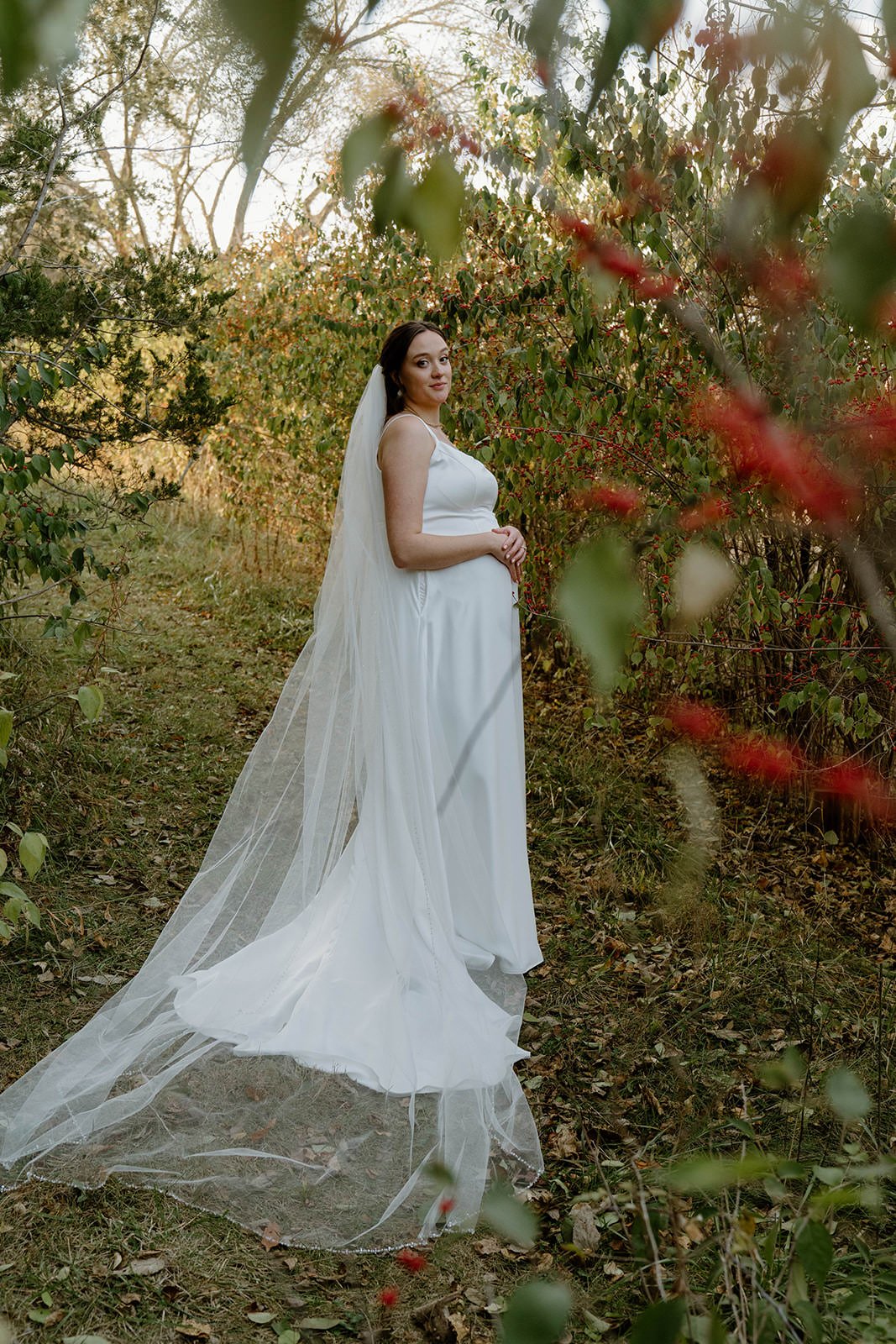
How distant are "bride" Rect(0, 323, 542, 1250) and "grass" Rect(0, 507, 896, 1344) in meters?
0.16

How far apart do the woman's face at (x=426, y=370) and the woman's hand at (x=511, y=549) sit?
44cm

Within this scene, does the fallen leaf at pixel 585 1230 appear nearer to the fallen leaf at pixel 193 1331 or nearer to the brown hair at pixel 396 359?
the fallen leaf at pixel 193 1331

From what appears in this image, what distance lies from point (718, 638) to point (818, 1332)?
3.73 metres

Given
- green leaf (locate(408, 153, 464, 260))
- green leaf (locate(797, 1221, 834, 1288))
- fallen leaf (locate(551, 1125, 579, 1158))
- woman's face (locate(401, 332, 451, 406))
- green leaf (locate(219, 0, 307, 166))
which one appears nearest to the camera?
green leaf (locate(219, 0, 307, 166))

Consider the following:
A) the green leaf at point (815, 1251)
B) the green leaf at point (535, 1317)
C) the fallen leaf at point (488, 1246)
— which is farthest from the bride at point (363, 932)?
the green leaf at point (535, 1317)

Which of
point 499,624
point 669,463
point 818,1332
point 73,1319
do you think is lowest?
point 73,1319

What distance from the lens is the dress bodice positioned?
11.3 ft

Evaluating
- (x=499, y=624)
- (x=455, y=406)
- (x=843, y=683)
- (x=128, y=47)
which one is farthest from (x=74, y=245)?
(x=843, y=683)

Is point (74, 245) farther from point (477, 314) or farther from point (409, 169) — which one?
point (409, 169)

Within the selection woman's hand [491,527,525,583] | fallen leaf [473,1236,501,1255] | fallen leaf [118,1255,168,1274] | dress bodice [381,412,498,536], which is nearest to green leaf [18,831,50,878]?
fallen leaf [118,1255,168,1274]

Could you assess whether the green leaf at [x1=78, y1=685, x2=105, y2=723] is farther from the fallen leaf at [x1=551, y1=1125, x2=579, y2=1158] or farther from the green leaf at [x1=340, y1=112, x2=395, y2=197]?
the green leaf at [x1=340, y1=112, x2=395, y2=197]

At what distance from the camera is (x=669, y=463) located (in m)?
4.62

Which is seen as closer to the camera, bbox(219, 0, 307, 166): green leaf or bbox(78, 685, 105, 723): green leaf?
bbox(219, 0, 307, 166): green leaf

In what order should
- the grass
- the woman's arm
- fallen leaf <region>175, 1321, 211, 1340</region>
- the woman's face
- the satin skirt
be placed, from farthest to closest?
the woman's face < the woman's arm < the satin skirt < the grass < fallen leaf <region>175, 1321, 211, 1340</region>
